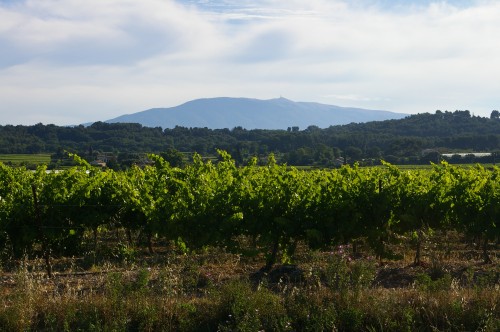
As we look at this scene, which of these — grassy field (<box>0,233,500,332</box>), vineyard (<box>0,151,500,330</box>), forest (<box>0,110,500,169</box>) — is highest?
forest (<box>0,110,500,169</box>)

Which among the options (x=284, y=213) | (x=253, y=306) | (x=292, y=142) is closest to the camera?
(x=253, y=306)

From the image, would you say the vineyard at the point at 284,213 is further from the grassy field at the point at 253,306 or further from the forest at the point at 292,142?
the forest at the point at 292,142

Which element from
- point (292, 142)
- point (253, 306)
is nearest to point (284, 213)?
point (253, 306)

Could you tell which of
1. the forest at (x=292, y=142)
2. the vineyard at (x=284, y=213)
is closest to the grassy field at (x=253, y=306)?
the vineyard at (x=284, y=213)

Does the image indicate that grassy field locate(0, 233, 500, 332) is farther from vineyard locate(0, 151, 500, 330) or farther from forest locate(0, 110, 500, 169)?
forest locate(0, 110, 500, 169)

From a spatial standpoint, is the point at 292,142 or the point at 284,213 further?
the point at 292,142

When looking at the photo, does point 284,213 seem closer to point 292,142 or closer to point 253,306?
point 253,306

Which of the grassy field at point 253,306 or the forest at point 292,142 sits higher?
the forest at point 292,142

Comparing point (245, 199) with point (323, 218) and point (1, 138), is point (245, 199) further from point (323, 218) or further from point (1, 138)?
point (1, 138)

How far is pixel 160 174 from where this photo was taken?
13.7 metres

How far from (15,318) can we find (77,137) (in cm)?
7431

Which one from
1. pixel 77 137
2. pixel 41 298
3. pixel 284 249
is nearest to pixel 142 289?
pixel 41 298

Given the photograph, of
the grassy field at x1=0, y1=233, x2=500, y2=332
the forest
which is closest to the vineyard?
the grassy field at x1=0, y1=233, x2=500, y2=332

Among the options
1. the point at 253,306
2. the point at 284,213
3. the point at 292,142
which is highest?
the point at 292,142
